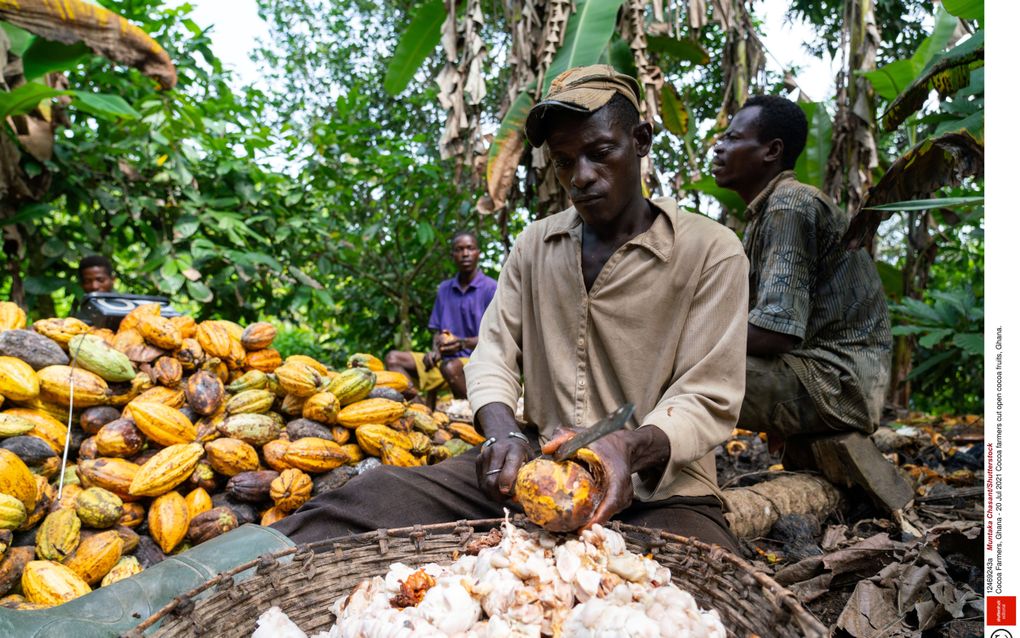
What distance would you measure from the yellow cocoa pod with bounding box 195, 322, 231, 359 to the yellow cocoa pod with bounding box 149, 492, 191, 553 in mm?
661

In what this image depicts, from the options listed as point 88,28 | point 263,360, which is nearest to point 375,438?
point 263,360

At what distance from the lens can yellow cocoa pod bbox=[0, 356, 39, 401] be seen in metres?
2.32

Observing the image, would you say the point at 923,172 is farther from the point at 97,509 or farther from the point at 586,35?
the point at 97,509

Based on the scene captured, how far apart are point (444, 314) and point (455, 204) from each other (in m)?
1.50

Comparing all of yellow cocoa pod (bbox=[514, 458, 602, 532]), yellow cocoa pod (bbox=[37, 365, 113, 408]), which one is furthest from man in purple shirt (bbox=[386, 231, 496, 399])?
yellow cocoa pod (bbox=[514, 458, 602, 532])

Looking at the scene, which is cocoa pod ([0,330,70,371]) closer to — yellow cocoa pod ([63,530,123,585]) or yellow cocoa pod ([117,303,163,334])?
yellow cocoa pod ([117,303,163,334])

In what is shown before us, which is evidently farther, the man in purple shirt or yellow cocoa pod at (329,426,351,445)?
the man in purple shirt

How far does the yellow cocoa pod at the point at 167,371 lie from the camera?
2645 mm

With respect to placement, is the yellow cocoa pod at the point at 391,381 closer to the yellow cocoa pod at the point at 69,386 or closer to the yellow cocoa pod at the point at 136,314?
the yellow cocoa pod at the point at 136,314

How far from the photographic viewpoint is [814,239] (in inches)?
108

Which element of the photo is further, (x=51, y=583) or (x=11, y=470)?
(x=11, y=470)

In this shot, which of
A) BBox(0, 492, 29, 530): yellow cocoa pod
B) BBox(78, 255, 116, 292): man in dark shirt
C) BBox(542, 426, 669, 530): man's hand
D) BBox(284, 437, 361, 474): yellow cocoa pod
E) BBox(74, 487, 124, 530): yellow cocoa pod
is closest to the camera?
BBox(542, 426, 669, 530): man's hand
